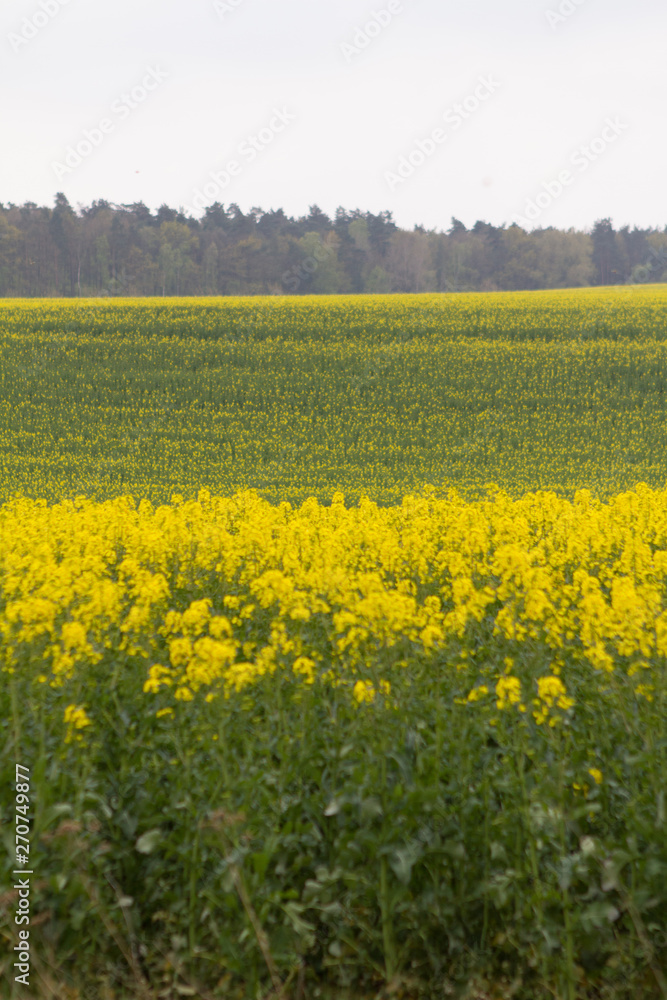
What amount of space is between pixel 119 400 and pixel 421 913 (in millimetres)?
25882

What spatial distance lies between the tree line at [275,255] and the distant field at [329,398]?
43.9 metres

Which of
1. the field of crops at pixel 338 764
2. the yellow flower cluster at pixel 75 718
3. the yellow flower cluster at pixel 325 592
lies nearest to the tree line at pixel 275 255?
the yellow flower cluster at pixel 325 592

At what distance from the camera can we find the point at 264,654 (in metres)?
4.12

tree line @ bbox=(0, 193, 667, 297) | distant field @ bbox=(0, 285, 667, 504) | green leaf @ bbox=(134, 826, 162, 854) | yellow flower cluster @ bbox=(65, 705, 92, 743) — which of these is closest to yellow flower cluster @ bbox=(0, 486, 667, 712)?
yellow flower cluster @ bbox=(65, 705, 92, 743)

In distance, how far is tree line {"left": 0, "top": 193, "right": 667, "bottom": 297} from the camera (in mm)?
81812

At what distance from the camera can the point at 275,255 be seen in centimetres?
8306

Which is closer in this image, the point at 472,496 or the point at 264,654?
the point at 264,654

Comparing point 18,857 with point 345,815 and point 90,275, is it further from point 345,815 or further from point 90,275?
point 90,275

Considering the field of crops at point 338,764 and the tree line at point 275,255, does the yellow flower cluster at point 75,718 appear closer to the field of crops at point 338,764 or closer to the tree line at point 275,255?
the field of crops at point 338,764

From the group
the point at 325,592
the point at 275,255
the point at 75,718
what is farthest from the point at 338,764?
the point at 275,255

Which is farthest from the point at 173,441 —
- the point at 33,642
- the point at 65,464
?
the point at 33,642

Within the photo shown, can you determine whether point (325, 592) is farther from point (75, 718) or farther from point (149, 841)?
point (149, 841)

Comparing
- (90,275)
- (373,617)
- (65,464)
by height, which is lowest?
(65,464)

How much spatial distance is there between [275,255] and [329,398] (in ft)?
200
